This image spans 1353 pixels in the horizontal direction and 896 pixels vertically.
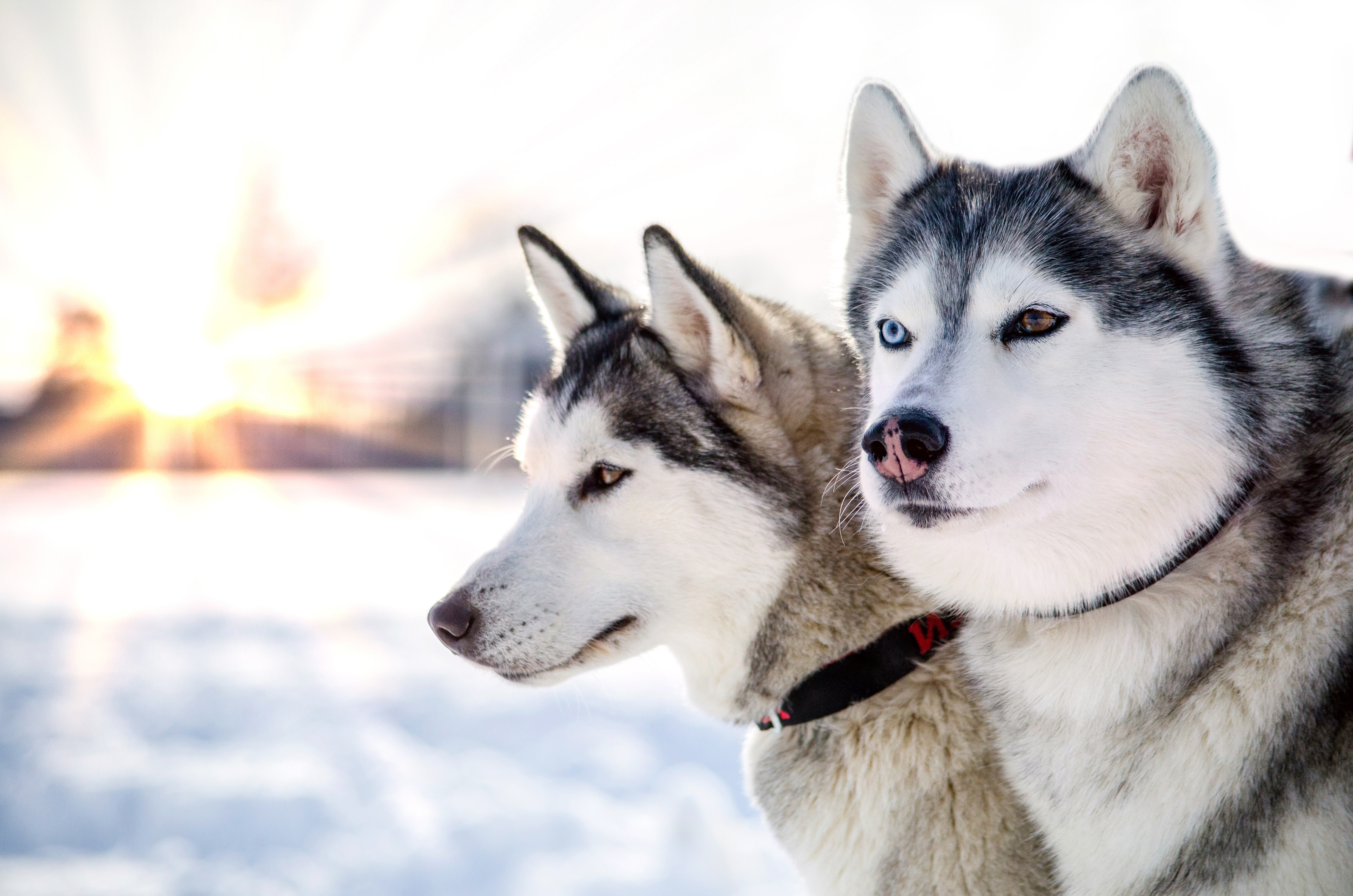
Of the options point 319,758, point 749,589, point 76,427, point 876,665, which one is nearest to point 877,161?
point 749,589

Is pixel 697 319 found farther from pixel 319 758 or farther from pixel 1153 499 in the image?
pixel 319 758

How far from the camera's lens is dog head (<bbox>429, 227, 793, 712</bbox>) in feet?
6.56

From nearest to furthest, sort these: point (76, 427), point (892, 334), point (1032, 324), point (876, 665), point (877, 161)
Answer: point (1032, 324)
point (892, 334)
point (876, 665)
point (877, 161)
point (76, 427)

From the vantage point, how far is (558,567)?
6.61 feet

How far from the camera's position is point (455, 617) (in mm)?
1980

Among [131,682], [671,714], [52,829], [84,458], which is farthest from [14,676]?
[84,458]

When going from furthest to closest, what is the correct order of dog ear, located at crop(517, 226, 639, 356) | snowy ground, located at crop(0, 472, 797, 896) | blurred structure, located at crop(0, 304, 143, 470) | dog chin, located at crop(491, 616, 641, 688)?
blurred structure, located at crop(0, 304, 143, 470)
snowy ground, located at crop(0, 472, 797, 896)
dog ear, located at crop(517, 226, 639, 356)
dog chin, located at crop(491, 616, 641, 688)

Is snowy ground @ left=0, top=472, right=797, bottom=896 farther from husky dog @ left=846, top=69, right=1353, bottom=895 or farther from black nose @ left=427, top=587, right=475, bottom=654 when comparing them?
husky dog @ left=846, top=69, right=1353, bottom=895

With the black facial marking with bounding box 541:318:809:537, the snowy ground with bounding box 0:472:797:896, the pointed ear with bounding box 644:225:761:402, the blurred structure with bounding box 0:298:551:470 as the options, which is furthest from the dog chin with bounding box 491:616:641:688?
the blurred structure with bounding box 0:298:551:470

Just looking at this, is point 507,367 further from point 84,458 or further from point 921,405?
point 921,405

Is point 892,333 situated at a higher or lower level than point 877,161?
lower

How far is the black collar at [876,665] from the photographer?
1973 millimetres

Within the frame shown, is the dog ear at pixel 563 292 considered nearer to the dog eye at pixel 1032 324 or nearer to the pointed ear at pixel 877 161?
the pointed ear at pixel 877 161

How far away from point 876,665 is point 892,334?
2.64 ft
